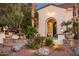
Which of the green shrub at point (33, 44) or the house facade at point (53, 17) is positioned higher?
the house facade at point (53, 17)

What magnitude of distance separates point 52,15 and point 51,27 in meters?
0.14

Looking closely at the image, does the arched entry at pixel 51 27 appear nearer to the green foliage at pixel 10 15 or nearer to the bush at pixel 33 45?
the bush at pixel 33 45

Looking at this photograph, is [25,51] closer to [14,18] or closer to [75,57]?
[14,18]

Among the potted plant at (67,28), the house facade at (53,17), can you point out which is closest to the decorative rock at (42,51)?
the house facade at (53,17)

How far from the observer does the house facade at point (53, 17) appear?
2.13m

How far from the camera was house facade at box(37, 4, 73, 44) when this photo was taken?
83.7 inches

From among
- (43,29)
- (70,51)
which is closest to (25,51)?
(43,29)

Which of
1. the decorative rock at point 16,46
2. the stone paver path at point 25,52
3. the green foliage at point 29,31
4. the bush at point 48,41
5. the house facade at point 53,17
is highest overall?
the house facade at point 53,17

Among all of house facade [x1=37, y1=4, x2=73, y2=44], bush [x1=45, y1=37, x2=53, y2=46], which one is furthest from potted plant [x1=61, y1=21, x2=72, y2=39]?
bush [x1=45, y1=37, x2=53, y2=46]

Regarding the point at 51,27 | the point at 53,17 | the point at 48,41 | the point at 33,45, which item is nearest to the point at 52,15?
the point at 53,17

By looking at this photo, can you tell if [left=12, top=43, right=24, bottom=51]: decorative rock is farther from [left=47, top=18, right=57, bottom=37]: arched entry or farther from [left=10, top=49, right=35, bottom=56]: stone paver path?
[left=47, top=18, right=57, bottom=37]: arched entry

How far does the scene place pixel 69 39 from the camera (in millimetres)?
2141

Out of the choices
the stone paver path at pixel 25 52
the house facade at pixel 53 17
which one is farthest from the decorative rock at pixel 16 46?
the house facade at pixel 53 17

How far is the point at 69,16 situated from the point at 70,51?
40cm
